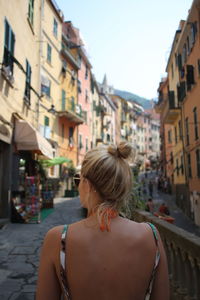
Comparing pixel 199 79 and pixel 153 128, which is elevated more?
pixel 153 128

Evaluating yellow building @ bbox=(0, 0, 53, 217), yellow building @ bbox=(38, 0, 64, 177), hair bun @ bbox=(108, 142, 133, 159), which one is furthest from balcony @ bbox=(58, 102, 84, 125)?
hair bun @ bbox=(108, 142, 133, 159)

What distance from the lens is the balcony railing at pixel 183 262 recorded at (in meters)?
2.88

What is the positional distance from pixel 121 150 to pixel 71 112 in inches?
940

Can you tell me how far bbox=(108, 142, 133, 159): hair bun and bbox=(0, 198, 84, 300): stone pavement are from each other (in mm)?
3166

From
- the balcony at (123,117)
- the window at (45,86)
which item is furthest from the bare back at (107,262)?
the balcony at (123,117)

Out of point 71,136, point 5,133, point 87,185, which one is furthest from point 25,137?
A: point 71,136

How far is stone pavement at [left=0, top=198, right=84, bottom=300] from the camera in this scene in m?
3.84

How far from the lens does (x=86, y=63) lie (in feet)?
109

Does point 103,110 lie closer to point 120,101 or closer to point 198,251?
point 120,101

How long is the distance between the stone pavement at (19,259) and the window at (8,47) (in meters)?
5.78

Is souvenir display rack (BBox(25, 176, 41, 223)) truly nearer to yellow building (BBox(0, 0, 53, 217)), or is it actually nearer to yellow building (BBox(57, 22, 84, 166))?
yellow building (BBox(0, 0, 53, 217))

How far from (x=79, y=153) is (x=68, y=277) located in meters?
28.7

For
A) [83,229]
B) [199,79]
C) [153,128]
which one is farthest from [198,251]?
[153,128]

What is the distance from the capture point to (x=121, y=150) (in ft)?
4.81
